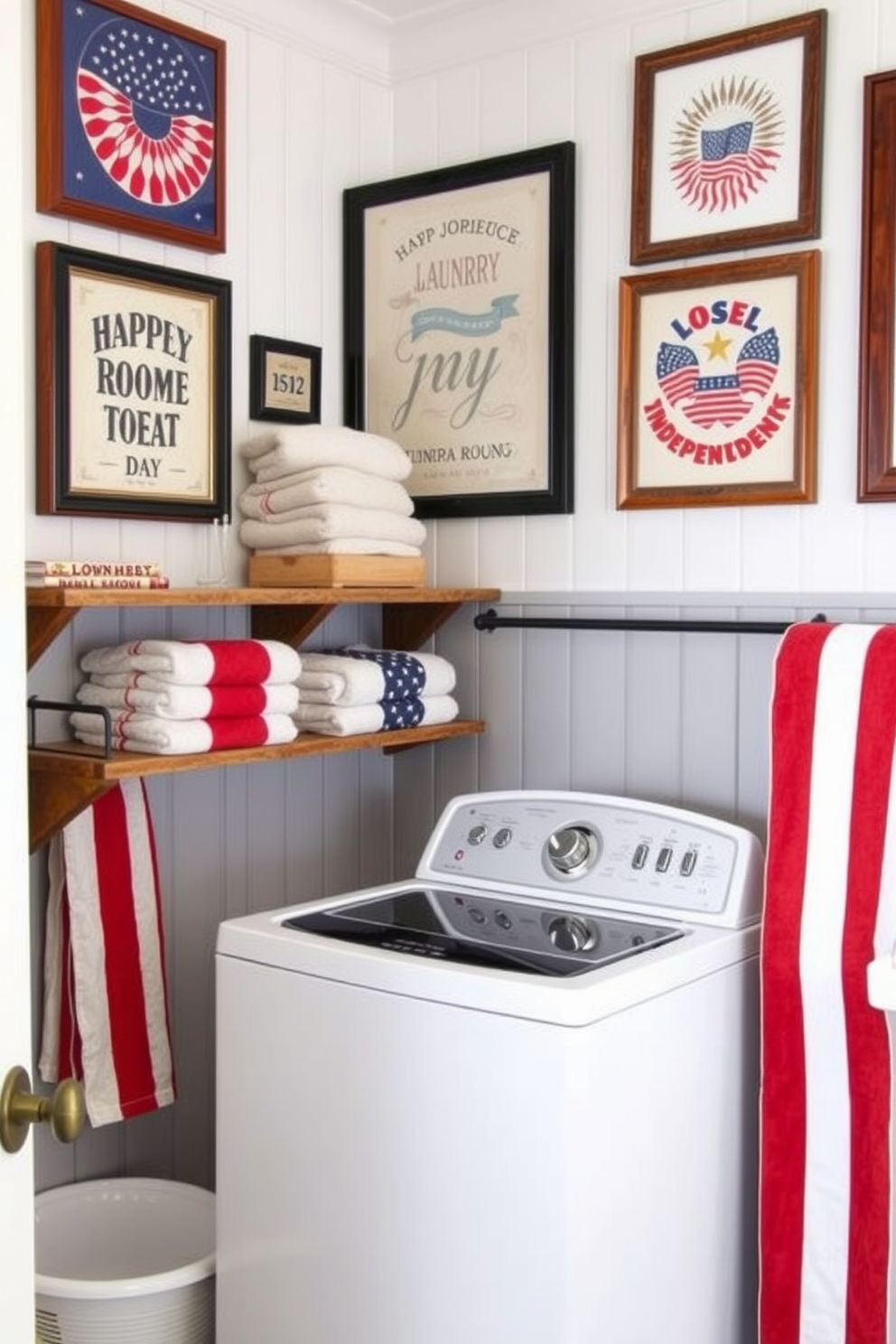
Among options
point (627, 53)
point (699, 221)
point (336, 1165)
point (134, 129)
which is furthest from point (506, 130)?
point (336, 1165)

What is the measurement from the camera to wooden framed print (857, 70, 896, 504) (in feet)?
7.61

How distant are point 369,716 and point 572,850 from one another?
44 centimetres

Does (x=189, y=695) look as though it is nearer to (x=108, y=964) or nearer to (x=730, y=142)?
(x=108, y=964)

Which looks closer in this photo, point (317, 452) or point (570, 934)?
point (570, 934)

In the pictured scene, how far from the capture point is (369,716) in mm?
2596

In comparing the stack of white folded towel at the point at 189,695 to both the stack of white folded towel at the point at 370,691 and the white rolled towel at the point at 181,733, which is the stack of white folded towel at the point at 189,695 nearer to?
the white rolled towel at the point at 181,733

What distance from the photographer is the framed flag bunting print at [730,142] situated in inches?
94.6

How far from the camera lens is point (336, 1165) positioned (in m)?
2.06

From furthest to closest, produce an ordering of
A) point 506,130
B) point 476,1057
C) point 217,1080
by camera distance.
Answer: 1. point 506,130
2. point 217,1080
3. point 476,1057

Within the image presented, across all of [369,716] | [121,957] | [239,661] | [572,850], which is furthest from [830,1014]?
[121,957]

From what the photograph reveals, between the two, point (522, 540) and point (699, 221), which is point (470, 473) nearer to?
point (522, 540)

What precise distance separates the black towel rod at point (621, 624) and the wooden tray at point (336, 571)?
0.17 metres

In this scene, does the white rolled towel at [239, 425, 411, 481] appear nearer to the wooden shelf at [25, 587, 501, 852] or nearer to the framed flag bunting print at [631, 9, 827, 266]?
the wooden shelf at [25, 587, 501, 852]

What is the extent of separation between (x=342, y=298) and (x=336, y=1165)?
66.9 inches
